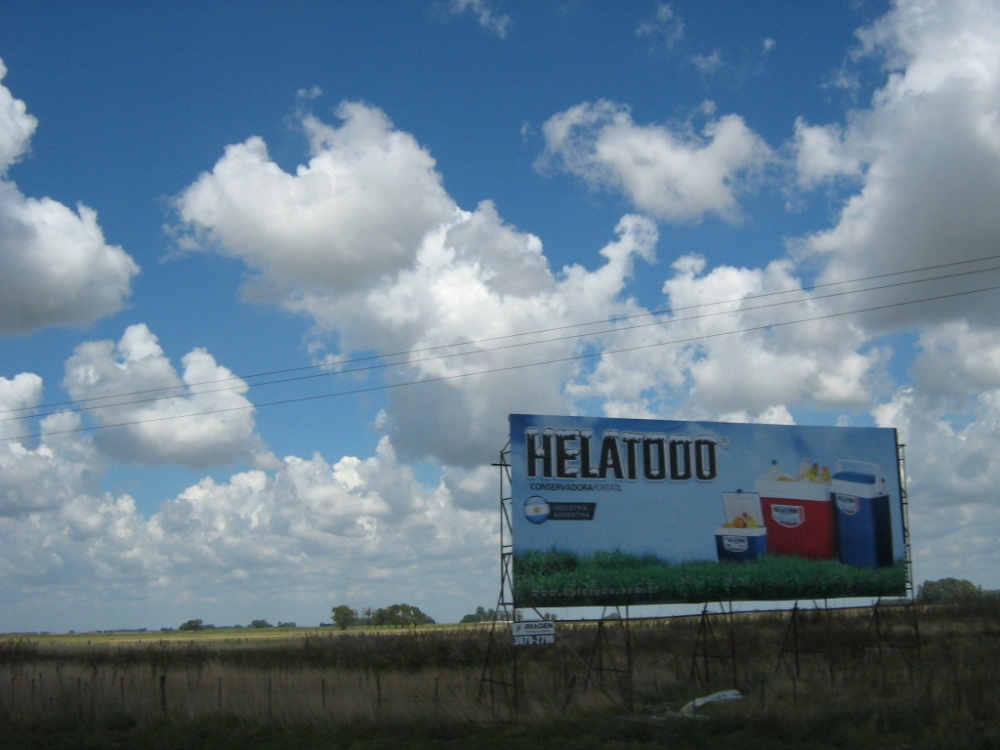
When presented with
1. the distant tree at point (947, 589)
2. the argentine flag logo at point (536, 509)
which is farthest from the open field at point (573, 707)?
the distant tree at point (947, 589)

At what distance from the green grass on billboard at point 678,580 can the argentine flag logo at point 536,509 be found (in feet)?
2.61

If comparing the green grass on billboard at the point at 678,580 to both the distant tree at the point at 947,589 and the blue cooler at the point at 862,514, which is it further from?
the distant tree at the point at 947,589

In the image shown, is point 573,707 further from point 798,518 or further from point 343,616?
point 343,616

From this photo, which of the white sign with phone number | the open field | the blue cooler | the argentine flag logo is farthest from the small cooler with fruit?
the white sign with phone number

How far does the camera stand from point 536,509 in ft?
76.6

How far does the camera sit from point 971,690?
Answer: 1827 centimetres

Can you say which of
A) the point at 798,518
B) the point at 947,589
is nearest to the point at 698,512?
the point at 798,518

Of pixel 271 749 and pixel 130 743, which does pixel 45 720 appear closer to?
pixel 130 743

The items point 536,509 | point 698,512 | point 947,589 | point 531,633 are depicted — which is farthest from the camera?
point 947,589

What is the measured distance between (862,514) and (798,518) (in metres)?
2.18

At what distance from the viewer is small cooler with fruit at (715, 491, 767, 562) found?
25141 mm

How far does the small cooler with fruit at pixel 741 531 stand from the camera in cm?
2514

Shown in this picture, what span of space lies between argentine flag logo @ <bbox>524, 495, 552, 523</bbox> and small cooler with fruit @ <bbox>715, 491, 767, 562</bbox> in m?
4.83

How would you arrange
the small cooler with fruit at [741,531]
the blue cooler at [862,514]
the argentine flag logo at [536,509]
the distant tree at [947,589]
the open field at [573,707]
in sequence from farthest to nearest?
the distant tree at [947,589], the blue cooler at [862,514], the small cooler with fruit at [741,531], the argentine flag logo at [536,509], the open field at [573,707]
